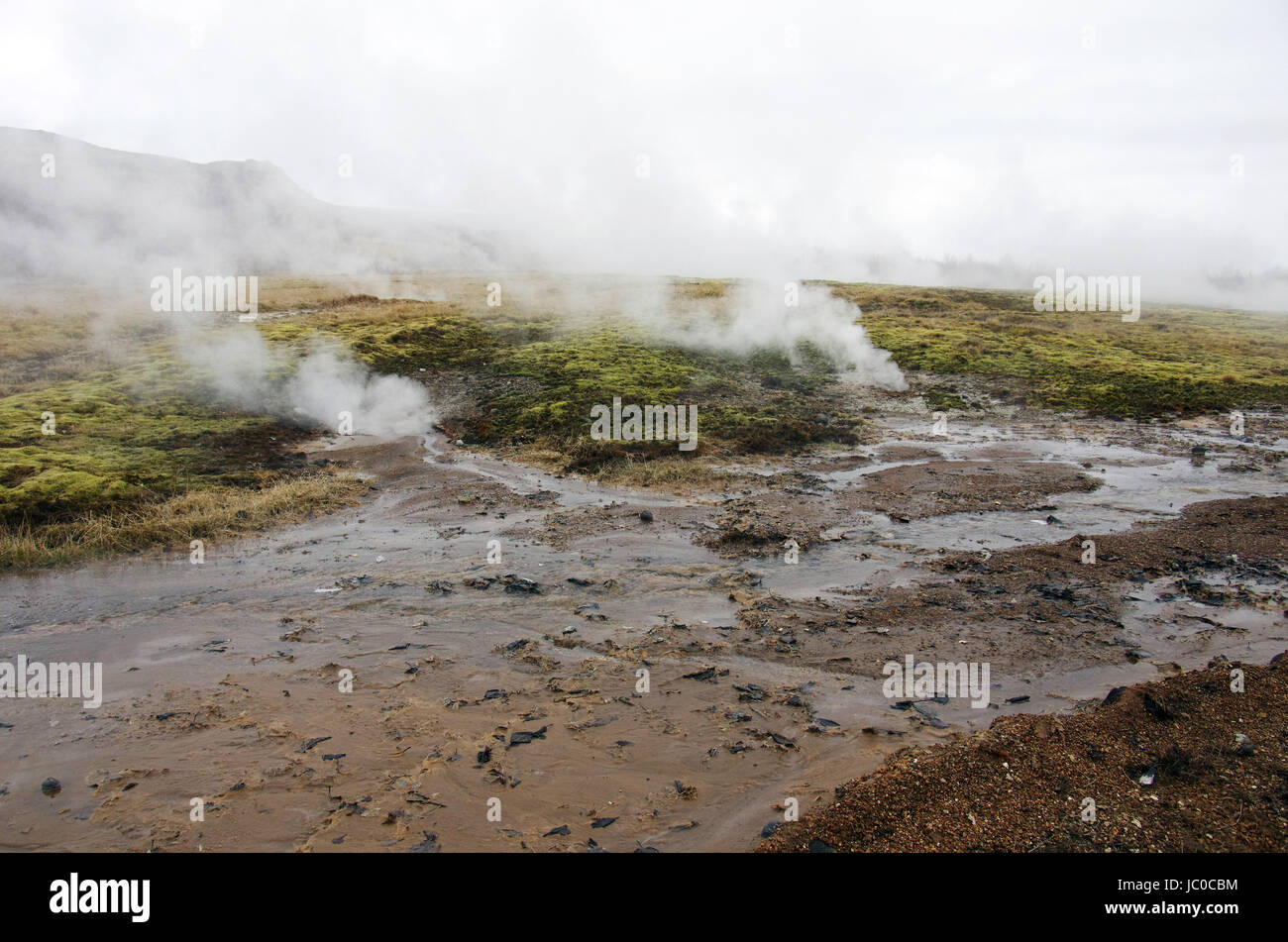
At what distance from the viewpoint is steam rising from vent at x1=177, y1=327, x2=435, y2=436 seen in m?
23.6

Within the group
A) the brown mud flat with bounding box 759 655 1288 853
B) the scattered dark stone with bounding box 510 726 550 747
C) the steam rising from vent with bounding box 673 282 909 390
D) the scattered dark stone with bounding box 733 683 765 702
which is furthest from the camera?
the steam rising from vent with bounding box 673 282 909 390

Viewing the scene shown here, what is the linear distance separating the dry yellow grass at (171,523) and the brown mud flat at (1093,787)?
1302 cm

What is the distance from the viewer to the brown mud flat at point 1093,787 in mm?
5344

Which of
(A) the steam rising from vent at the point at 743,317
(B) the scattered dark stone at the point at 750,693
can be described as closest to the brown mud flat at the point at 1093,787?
(B) the scattered dark stone at the point at 750,693

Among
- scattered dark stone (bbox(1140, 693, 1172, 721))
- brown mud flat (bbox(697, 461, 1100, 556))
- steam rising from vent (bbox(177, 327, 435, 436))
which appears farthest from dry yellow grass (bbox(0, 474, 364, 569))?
scattered dark stone (bbox(1140, 693, 1172, 721))

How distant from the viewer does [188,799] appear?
21.3 feet

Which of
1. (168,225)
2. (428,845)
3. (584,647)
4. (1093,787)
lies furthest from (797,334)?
(168,225)

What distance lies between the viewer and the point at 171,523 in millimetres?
13953

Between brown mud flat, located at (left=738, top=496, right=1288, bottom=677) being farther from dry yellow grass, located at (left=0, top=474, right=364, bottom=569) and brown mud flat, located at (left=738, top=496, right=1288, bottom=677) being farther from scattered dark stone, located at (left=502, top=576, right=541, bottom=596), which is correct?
dry yellow grass, located at (left=0, top=474, right=364, bottom=569)

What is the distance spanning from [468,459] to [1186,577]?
16.4 metres

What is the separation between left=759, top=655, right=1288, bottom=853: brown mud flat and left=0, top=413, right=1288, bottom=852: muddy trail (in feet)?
1.97
